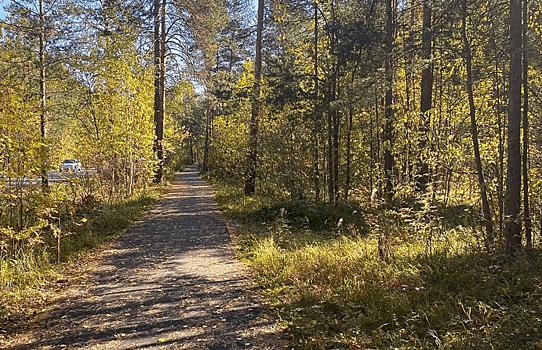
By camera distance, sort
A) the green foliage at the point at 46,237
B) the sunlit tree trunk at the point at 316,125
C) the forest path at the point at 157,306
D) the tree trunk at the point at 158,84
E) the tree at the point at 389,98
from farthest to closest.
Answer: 1. the tree trunk at the point at 158,84
2. the sunlit tree trunk at the point at 316,125
3. the tree at the point at 389,98
4. the green foliage at the point at 46,237
5. the forest path at the point at 157,306

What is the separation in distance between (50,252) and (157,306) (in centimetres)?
328

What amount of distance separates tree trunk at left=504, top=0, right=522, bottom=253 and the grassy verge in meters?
6.63

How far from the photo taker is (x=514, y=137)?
552 cm

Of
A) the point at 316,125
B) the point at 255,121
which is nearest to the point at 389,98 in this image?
the point at 316,125

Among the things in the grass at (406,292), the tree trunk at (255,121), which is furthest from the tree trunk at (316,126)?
the grass at (406,292)

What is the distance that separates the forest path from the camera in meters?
4.03

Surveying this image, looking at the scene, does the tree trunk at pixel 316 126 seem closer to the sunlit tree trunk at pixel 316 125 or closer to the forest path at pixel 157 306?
the sunlit tree trunk at pixel 316 125

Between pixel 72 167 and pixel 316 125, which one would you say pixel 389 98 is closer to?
pixel 316 125

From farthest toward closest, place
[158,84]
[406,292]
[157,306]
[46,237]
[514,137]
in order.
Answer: [158,84] → [46,237] → [514,137] → [157,306] → [406,292]

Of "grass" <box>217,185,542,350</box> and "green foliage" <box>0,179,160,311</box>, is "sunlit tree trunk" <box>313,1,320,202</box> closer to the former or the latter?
"grass" <box>217,185,542,350</box>

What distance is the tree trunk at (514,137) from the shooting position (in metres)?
5.48

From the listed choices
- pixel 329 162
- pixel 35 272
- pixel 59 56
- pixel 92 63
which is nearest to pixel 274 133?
pixel 329 162

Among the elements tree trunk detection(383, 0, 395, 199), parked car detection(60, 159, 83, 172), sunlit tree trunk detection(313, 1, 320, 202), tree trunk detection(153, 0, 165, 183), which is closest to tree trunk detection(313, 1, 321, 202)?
sunlit tree trunk detection(313, 1, 320, 202)

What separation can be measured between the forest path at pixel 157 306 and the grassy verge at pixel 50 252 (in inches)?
15.0
